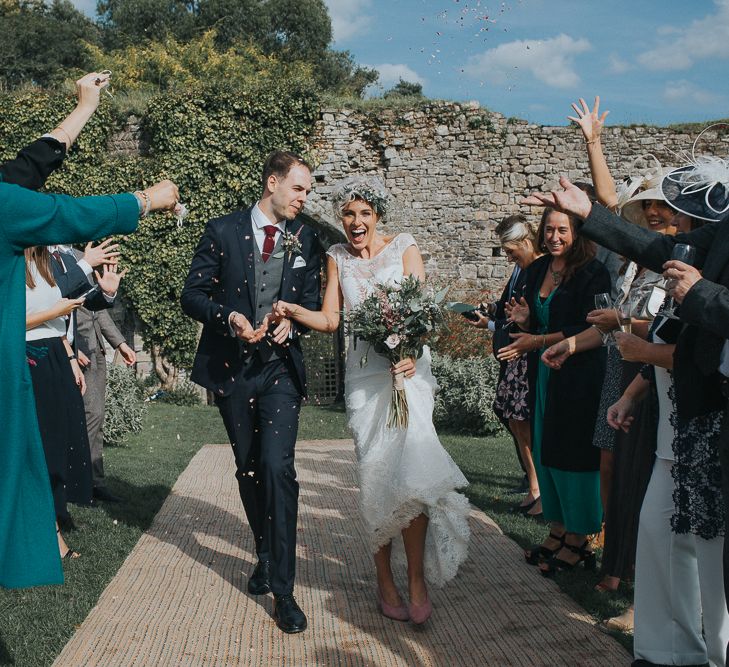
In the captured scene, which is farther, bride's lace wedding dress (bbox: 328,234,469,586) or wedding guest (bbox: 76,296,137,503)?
wedding guest (bbox: 76,296,137,503)

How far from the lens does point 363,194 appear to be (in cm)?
445

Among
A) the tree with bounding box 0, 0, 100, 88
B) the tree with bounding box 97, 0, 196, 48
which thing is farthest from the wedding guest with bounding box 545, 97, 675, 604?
the tree with bounding box 97, 0, 196, 48

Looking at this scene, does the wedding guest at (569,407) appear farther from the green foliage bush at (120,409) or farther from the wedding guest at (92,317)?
the green foliage bush at (120,409)

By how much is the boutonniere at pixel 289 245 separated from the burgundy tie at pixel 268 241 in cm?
5

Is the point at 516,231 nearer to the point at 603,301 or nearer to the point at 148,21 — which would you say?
the point at 603,301

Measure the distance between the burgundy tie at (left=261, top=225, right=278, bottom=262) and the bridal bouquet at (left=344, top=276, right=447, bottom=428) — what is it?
690 millimetres

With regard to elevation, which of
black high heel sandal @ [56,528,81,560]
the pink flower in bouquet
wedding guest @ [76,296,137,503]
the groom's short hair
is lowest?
black high heel sandal @ [56,528,81,560]

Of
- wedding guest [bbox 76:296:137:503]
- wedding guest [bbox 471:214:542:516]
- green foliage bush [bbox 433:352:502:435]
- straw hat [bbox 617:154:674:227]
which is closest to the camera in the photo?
straw hat [bbox 617:154:674:227]

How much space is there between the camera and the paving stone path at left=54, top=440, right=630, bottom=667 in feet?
12.4

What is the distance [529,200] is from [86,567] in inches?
144

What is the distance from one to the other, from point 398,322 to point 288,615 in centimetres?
164

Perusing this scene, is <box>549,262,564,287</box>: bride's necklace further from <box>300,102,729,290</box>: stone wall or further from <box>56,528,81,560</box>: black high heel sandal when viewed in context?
<box>300,102,729,290</box>: stone wall

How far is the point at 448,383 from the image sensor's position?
469 inches

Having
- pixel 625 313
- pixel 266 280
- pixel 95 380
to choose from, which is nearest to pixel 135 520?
pixel 95 380
